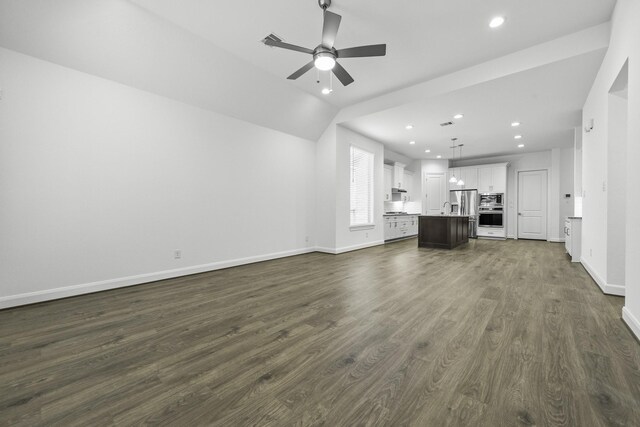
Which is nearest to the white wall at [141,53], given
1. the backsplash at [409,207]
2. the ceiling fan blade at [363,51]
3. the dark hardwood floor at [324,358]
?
the ceiling fan blade at [363,51]

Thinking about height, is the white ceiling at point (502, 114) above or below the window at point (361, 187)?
above

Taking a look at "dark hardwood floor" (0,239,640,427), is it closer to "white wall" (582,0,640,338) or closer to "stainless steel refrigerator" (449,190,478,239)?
"white wall" (582,0,640,338)

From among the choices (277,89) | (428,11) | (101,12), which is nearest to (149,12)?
(101,12)

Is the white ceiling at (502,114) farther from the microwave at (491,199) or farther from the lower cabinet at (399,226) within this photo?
the lower cabinet at (399,226)

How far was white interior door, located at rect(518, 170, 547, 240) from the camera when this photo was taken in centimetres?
868

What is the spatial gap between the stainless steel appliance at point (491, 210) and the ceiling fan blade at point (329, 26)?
8.87 metres

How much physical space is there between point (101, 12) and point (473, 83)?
4.92 metres

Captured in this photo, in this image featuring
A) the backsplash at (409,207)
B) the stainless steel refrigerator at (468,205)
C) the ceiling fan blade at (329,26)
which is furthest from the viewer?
the backsplash at (409,207)

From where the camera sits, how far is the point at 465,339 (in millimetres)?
2053

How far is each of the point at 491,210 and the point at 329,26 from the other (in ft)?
29.7

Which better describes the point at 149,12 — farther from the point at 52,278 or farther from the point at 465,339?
the point at 465,339

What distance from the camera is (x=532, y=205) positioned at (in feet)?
29.1

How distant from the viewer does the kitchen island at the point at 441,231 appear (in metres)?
6.78

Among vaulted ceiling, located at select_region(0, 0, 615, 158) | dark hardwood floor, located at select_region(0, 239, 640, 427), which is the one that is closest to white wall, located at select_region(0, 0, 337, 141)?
vaulted ceiling, located at select_region(0, 0, 615, 158)
